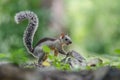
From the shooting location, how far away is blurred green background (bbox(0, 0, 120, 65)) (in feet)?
38.7

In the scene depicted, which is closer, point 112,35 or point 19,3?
point 19,3

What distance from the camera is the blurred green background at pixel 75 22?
11781mm

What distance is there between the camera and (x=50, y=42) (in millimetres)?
3465

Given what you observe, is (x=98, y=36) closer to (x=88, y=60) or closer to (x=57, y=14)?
(x=57, y=14)

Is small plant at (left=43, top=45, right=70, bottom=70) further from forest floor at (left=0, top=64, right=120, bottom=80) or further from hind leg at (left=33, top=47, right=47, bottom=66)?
forest floor at (left=0, top=64, right=120, bottom=80)

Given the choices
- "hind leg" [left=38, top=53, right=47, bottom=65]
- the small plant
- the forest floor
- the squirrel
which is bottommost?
the forest floor

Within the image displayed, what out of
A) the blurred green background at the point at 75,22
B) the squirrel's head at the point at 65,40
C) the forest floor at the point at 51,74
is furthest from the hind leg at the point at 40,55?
the blurred green background at the point at 75,22

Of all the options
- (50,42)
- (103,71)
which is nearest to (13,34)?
(50,42)

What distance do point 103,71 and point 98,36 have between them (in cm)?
1632

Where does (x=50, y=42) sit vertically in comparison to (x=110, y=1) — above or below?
below

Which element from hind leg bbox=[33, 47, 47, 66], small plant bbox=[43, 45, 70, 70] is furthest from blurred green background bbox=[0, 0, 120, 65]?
small plant bbox=[43, 45, 70, 70]

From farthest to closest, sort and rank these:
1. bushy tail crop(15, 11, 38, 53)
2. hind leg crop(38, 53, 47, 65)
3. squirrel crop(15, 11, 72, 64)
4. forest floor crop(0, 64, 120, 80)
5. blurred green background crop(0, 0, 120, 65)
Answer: blurred green background crop(0, 0, 120, 65), bushy tail crop(15, 11, 38, 53), squirrel crop(15, 11, 72, 64), hind leg crop(38, 53, 47, 65), forest floor crop(0, 64, 120, 80)

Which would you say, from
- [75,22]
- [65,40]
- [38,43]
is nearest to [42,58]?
[38,43]

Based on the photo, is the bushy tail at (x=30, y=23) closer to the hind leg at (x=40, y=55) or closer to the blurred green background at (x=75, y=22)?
the hind leg at (x=40, y=55)
